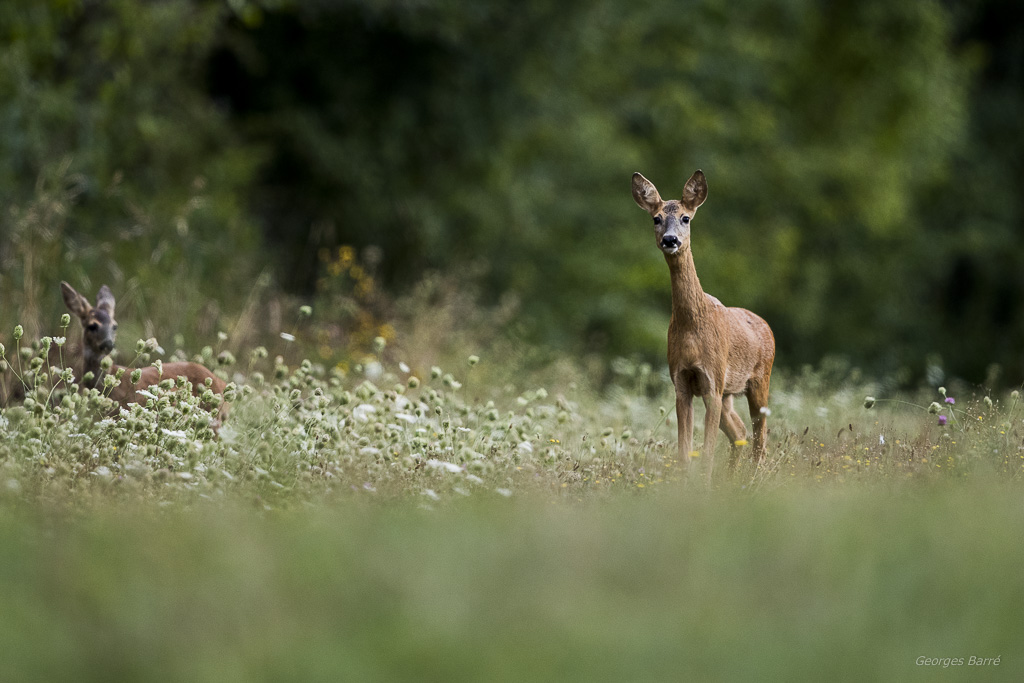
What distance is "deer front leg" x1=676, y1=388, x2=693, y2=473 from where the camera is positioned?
5320 mm

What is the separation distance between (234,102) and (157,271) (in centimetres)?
571

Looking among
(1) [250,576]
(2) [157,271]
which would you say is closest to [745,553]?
(1) [250,576]

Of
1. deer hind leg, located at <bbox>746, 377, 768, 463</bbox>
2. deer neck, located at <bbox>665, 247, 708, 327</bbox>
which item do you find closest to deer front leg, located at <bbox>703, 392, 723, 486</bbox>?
deer neck, located at <bbox>665, 247, 708, 327</bbox>

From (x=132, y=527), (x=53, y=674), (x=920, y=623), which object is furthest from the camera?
(x=132, y=527)

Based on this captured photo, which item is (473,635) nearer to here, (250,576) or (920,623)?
(250,576)

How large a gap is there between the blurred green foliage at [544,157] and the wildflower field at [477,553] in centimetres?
385

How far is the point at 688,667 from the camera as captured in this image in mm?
2889

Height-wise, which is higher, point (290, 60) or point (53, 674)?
point (290, 60)

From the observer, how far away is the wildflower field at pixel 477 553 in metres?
2.93

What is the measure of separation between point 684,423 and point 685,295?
2.01 ft

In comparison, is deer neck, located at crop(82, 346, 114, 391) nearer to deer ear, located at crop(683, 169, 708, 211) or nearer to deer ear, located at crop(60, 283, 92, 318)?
deer ear, located at crop(60, 283, 92, 318)

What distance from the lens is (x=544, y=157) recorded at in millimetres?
18188

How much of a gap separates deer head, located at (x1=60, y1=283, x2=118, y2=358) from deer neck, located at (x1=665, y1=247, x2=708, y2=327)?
298 centimetres

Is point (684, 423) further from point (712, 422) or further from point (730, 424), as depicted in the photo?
point (730, 424)
